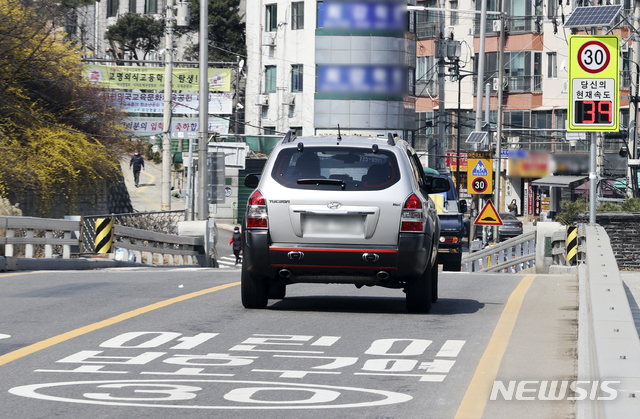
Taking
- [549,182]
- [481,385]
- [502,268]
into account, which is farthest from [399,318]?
[549,182]

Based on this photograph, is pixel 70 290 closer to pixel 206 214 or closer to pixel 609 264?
pixel 609 264

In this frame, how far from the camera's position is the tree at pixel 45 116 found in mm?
29078

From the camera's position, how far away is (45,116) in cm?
3086

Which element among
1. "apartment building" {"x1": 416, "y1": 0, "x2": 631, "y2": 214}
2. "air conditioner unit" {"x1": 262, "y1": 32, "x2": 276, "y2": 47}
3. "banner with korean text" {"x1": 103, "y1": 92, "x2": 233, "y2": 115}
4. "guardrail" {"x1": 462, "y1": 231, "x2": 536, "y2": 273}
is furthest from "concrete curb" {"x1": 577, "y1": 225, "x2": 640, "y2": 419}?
"apartment building" {"x1": 416, "y1": 0, "x2": 631, "y2": 214}

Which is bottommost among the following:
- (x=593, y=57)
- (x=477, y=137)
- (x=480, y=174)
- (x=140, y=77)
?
(x=480, y=174)

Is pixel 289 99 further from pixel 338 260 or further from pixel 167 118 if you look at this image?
pixel 338 260

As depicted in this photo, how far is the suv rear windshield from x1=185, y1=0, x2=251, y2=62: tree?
59142 millimetres

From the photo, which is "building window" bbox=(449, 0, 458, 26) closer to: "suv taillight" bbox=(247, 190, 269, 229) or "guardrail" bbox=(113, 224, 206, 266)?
"guardrail" bbox=(113, 224, 206, 266)

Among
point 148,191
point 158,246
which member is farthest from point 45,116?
point 148,191

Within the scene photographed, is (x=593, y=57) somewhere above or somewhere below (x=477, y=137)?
below

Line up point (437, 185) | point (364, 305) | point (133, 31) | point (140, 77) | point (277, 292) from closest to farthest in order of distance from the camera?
point (437, 185)
point (364, 305)
point (277, 292)
point (140, 77)
point (133, 31)

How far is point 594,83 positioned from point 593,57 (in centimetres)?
38

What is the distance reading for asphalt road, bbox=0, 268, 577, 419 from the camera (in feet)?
20.7

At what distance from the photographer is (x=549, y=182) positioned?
→ 57.4 m
